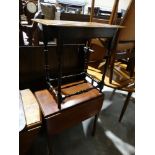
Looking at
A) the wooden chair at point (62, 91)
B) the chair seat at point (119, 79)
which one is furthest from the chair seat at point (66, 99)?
the chair seat at point (119, 79)

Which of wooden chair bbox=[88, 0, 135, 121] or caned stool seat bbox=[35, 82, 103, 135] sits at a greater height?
wooden chair bbox=[88, 0, 135, 121]

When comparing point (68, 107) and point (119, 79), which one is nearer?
point (68, 107)

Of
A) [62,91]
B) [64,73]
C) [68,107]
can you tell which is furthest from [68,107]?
[64,73]

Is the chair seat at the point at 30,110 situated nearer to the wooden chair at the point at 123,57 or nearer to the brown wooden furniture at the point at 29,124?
the brown wooden furniture at the point at 29,124

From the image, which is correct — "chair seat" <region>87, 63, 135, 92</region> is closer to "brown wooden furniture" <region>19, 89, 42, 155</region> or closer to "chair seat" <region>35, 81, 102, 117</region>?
"chair seat" <region>35, 81, 102, 117</region>

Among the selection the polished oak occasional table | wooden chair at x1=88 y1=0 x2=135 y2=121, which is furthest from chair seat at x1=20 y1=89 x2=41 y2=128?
wooden chair at x1=88 y1=0 x2=135 y2=121

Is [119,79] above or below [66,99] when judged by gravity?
above

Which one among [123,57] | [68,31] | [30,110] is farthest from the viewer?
[123,57]

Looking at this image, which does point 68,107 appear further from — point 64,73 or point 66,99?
point 64,73

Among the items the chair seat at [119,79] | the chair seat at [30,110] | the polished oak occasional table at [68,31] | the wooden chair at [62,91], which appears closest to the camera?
the polished oak occasional table at [68,31]

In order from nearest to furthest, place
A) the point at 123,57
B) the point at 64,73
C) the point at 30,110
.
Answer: the point at 30,110
the point at 123,57
the point at 64,73

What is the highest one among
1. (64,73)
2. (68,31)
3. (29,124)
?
(68,31)
